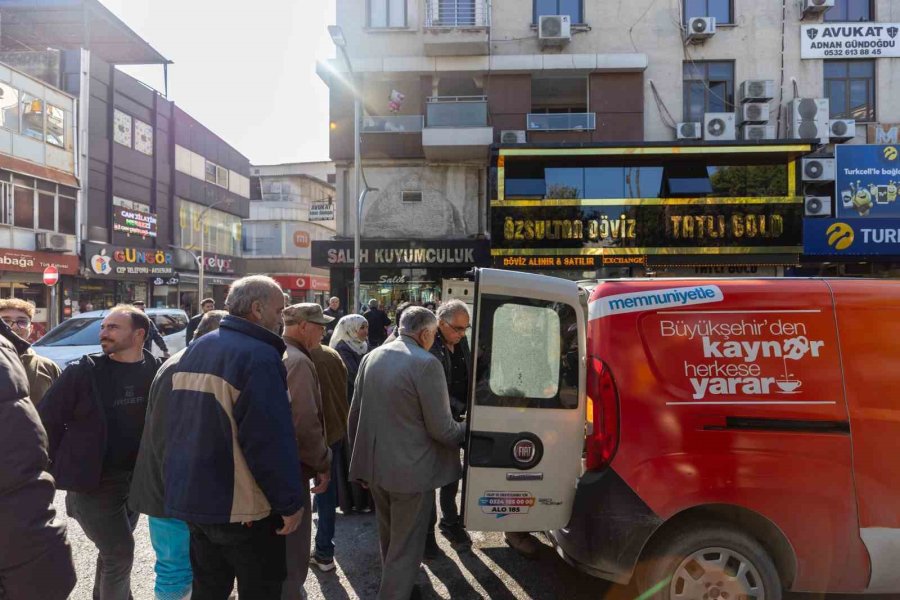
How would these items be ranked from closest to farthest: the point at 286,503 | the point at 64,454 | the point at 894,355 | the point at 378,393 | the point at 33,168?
1. the point at 286,503
2. the point at 64,454
3. the point at 894,355
4. the point at 378,393
5. the point at 33,168

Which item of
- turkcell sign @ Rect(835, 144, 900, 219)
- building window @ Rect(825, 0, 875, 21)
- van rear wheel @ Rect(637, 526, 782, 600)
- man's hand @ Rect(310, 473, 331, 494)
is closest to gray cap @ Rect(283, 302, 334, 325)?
man's hand @ Rect(310, 473, 331, 494)

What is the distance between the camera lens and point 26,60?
82.1 ft

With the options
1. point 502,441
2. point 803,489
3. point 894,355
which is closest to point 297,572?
point 502,441

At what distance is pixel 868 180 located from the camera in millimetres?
16859

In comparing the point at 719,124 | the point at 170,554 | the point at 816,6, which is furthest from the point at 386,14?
the point at 170,554

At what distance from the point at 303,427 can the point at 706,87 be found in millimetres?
18990

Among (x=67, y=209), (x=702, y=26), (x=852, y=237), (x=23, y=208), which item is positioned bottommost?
(x=852, y=237)

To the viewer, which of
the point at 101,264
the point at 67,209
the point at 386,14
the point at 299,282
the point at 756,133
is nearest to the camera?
the point at 756,133

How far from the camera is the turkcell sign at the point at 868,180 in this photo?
1681 cm

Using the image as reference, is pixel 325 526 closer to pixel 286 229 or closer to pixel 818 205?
pixel 818 205

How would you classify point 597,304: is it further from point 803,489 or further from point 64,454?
point 64,454

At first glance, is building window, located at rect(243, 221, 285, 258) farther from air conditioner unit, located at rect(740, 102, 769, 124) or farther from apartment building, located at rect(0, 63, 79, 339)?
air conditioner unit, located at rect(740, 102, 769, 124)

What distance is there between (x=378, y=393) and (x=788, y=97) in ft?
63.7

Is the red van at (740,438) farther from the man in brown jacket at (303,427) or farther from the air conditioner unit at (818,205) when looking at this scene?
the air conditioner unit at (818,205)
